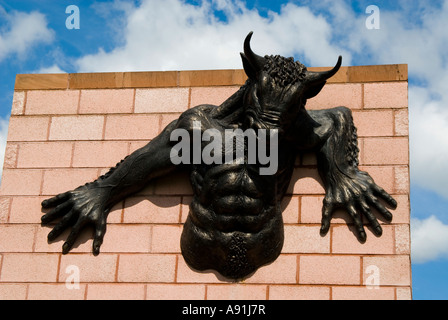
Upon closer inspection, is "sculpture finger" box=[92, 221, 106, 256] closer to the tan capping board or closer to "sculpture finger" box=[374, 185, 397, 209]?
the tan capping board

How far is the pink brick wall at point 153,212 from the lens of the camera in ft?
19.0

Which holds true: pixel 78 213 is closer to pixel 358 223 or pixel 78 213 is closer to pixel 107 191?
pixel 107 191

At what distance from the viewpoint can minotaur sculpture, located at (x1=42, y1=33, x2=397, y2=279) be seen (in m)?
5.68

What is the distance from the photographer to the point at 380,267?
18.8 feet

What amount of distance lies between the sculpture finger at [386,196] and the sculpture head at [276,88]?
3.05 ft

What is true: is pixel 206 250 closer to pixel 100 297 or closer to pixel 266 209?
pixel 266 209

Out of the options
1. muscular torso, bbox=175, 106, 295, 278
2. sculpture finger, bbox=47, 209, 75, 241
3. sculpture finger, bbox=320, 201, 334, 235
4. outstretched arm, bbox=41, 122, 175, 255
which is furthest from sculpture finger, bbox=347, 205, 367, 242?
sculpture finger, bbox=47, 209, 75, 241

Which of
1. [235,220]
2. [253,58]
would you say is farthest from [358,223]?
[253,58]

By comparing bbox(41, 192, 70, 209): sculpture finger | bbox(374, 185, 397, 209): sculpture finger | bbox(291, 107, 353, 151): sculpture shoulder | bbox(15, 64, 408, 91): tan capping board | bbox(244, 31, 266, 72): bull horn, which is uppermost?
bbox(15, 64, 408, 91): tan capping board

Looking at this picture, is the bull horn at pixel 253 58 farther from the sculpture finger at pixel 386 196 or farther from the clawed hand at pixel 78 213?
the clawed hand at pixel 78 213

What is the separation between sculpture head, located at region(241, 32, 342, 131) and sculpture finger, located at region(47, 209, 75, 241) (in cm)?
173

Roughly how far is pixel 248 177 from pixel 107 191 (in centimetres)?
130
